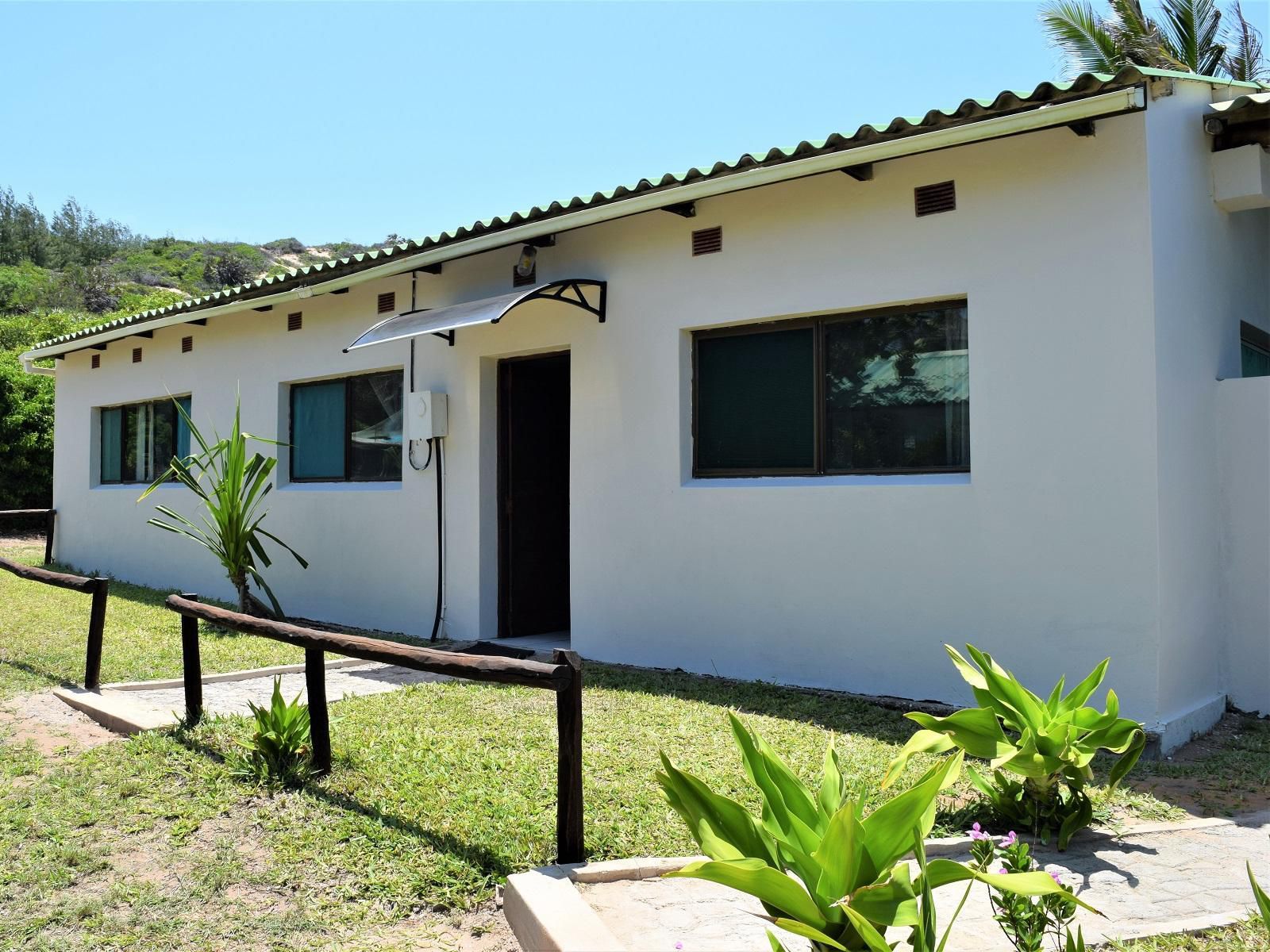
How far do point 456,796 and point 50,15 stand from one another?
11.4 metres

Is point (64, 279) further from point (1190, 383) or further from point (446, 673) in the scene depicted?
point (1190, 383)

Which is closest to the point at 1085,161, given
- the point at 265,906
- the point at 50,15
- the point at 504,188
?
the point at 265,906

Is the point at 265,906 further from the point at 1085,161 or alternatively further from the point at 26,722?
the point at 1085,161

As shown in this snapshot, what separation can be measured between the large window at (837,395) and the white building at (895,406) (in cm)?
2

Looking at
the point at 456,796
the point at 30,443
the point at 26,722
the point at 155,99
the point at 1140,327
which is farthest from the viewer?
the point at 155,99

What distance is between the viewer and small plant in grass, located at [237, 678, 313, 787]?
177 inches

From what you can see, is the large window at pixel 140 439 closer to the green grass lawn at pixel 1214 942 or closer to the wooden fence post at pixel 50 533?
the wooden fence post at pixel 50 533

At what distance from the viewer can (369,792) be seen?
4262 millimetres

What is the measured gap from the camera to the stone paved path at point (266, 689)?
233 inches

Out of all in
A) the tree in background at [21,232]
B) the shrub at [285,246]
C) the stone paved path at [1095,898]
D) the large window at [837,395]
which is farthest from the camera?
the shrub at [285,246]

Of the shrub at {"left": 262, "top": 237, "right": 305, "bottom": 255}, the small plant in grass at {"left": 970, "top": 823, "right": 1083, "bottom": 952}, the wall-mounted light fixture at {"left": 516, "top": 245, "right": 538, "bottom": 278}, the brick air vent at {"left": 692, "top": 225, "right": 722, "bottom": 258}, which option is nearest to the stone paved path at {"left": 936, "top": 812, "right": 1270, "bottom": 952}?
the small plant in grass at {"left": 970, "top": 823, "right": 1083, "bottom": 952}

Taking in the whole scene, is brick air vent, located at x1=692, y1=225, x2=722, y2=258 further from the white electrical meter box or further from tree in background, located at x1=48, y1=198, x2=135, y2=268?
tree in background, located at x1=48, y1=198, x2=135, y2=268

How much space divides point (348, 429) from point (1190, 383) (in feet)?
22.6

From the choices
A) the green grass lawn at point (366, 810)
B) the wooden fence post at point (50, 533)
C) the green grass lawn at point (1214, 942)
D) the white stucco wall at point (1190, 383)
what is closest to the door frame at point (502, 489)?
the green grass lawn at point (366, 810)
